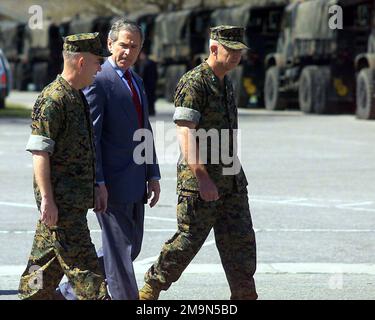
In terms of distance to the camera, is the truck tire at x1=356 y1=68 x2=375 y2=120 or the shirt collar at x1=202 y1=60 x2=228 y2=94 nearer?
the shirt collar at x1=202 y1=60 x2=228 y2=94

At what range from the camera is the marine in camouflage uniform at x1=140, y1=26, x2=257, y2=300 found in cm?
757

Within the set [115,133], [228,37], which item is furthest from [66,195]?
[228,37]

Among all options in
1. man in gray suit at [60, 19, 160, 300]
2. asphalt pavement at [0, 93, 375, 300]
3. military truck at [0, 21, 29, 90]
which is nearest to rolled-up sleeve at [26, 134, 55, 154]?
man in gray suit at [60, 19, 160, 300]

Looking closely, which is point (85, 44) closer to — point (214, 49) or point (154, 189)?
point (214, 49)

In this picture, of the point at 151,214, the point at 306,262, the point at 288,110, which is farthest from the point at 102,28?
the point at 306,262

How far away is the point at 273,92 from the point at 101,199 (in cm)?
2867

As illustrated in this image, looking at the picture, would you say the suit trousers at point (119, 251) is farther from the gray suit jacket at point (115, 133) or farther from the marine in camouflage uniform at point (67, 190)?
the marine in camouflage uniform at point (67, 190)

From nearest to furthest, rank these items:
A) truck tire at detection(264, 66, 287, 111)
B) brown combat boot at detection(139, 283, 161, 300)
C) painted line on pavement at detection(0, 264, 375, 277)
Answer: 1. brown combat boot at detection(139, 283, 161, 300)
2. painted line on pavement at detection(0, 264, 375, 277)
3. truck tire at detection(264, 66, 287, 111)

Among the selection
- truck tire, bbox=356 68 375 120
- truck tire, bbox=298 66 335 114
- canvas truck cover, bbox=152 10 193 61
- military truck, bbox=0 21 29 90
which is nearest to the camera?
truck tire, bbox=356 68 375 120

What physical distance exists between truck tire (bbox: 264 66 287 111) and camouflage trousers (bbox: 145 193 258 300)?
27317 mm

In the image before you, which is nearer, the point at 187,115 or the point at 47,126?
the point at 47,126

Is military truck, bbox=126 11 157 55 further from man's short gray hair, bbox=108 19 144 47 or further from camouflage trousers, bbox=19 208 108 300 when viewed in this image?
camouflage trousers, bbox=19 208 108 300

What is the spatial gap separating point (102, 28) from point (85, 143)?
4310cm

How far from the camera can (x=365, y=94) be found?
96.6 feet
